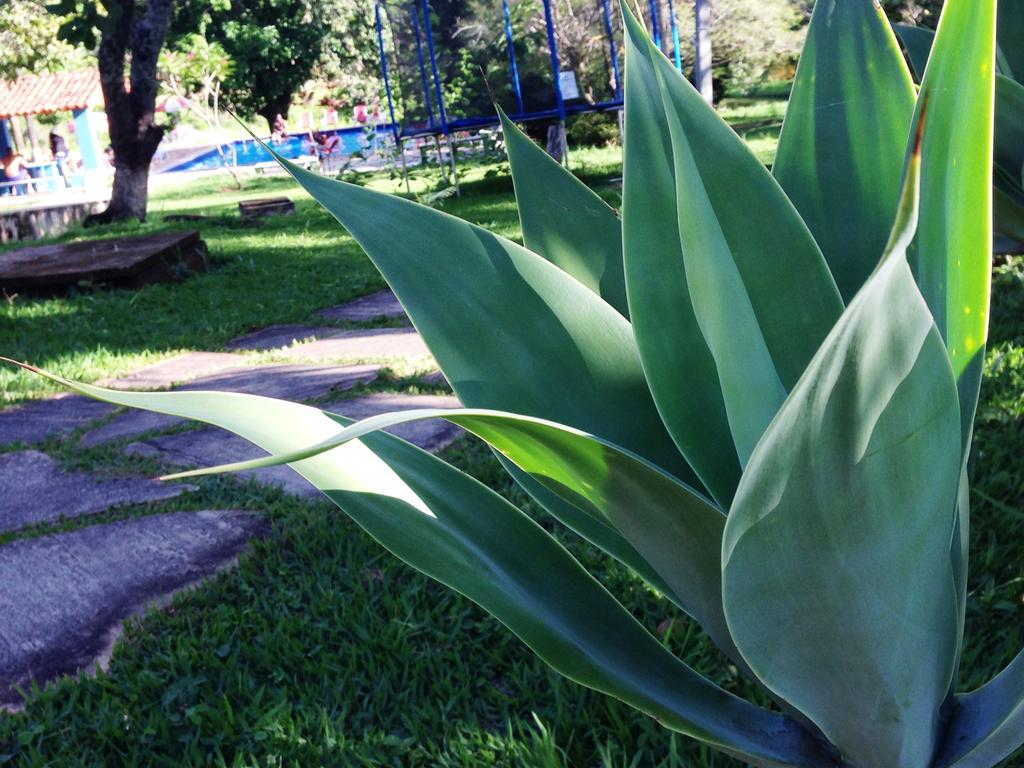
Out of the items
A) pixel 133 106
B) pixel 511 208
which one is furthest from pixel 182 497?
pixel 133 106

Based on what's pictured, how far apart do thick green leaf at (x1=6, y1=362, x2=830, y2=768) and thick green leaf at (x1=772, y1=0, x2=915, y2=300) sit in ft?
1.17

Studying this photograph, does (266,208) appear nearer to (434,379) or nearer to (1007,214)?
(434,379)

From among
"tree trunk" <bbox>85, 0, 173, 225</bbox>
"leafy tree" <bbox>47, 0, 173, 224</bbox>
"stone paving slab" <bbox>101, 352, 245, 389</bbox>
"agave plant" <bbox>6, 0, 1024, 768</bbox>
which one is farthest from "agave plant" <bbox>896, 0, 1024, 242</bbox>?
"tree trunk" <bbox>85, 0, 173, 225</bbox>

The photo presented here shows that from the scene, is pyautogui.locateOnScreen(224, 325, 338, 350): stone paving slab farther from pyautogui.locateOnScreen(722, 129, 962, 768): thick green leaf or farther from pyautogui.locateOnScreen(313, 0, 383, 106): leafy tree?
pyautogui.locateOnScreen(313, 0, 383, 106): leafy tree

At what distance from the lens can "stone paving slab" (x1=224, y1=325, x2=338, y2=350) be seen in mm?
4887

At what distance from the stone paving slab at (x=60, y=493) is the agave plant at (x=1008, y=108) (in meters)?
1.98

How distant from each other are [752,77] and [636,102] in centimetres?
2498

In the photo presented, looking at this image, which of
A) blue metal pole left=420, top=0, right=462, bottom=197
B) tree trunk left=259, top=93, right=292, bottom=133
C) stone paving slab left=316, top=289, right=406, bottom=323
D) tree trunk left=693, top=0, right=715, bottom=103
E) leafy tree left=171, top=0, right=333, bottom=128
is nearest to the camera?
stone paving slab left=316, top=289, right=406, bottom=323

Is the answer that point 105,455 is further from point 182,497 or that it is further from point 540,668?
point 540,668

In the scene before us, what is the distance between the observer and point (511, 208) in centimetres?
952

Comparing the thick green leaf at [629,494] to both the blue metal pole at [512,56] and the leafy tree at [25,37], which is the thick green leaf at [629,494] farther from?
the leafy tree at [25,37]

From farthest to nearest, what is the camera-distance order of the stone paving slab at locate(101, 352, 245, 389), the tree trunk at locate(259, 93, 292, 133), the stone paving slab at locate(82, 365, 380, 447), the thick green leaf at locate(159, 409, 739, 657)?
1. the tree trunk at locate(259, 93, 292, 133)
2. the stone paving slab at locate(101, 352, 245, 389)
3. the stone paving slab at locate(82, 365, 380, 447)
4. the thick green leaf at locate(159, 409, 739, 657)

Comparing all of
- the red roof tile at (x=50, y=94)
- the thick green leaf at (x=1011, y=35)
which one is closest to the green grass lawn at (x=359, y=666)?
the thick green leaf at (x=1011, y=35)

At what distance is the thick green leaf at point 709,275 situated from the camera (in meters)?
0.74
